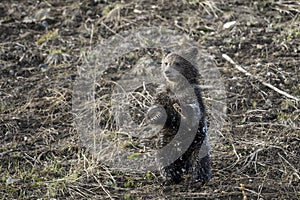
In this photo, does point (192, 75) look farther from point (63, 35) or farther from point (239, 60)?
point (63, 35)

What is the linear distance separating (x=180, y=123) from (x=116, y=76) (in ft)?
6.71

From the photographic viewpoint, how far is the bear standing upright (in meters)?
4.36

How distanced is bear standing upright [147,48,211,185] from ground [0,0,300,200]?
6.6 inches

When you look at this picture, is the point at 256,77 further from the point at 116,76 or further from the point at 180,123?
the point at 180,123

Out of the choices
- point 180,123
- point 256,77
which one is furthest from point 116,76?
point 180,123

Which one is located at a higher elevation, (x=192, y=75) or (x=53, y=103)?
(x=192, y=75)

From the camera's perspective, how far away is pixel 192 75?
452 cm

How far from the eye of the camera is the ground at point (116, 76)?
4727mm

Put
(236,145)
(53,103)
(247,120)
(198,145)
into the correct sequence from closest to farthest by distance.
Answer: (198,145) → (236,145) → (247,120) → (53,103)

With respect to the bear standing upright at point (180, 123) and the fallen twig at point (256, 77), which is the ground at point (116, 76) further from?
the bear standing upright at point (180, 123)

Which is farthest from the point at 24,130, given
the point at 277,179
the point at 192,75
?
the point at 277,179

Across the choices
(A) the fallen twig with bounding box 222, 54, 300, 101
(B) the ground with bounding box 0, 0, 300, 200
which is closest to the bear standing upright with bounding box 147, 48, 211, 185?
(B) the ground with bounding box 0, 0, 300, 200

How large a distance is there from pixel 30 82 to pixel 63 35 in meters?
1.06

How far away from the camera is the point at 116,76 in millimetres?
6301
